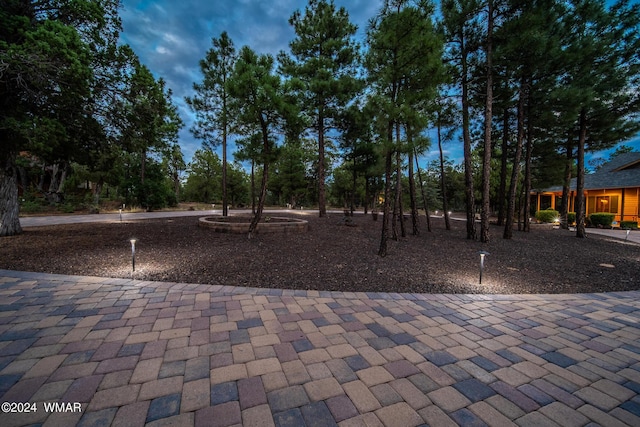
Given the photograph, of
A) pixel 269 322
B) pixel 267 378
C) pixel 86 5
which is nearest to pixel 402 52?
pixel 269 322

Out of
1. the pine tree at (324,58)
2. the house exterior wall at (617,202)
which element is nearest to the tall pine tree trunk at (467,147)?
the pine tree at (324,58)

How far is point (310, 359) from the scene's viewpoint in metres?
2.23

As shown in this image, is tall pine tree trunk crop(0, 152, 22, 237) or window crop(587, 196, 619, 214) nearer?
tall pine tree trunk crop(0, 152, 22, 237)

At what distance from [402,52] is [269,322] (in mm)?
6455

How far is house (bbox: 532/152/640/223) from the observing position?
17578mm

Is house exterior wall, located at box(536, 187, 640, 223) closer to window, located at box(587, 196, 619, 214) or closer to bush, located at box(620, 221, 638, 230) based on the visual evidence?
window, located at box(587, 196, 619, 214)

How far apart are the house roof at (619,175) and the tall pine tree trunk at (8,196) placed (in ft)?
107

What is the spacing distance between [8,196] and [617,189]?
34302 mm

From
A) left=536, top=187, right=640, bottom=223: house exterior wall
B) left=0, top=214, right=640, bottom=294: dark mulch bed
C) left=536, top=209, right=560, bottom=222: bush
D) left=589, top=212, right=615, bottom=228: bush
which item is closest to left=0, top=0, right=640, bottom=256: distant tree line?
left=0, top=214, right=640, bottom=294: dark mulch bed

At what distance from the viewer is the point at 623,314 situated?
11.2 ft

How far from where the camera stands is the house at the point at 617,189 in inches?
692

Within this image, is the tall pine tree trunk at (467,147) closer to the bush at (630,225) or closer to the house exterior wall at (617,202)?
the bush at (630,225)

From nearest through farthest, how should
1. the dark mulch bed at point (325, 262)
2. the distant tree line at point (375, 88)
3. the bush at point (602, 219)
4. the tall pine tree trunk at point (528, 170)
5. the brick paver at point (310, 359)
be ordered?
the brick paver at point (310, 359) < the dark mulch bed at point (325, 262) < the distant tree line at point (375, 88) < the tall pine tree trunk at point (528, 170) < the bush at point (602, 219)

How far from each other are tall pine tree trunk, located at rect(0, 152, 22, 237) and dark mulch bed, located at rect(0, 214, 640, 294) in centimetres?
50
